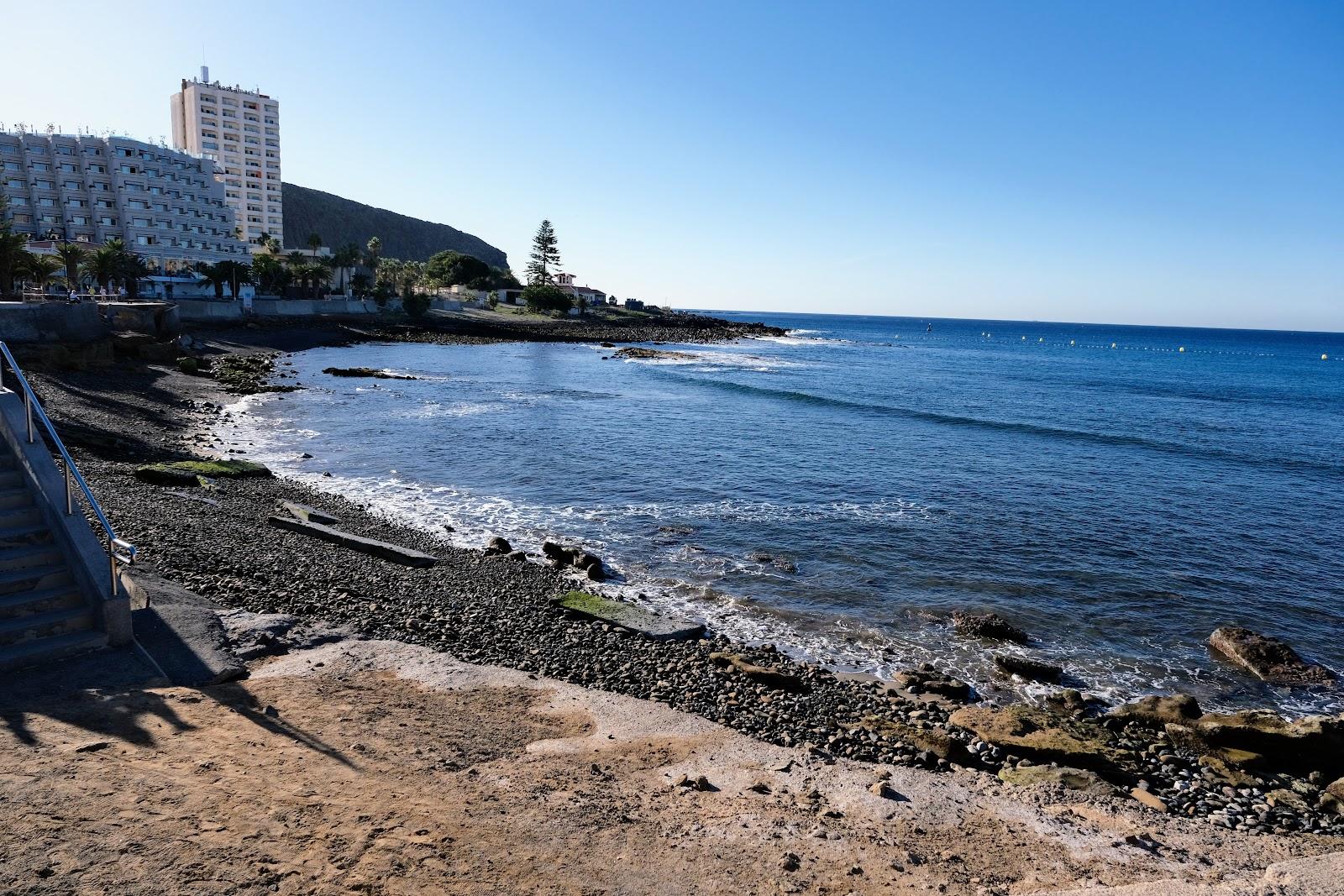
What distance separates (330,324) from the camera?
82938mm

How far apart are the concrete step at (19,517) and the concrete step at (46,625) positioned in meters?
1.42

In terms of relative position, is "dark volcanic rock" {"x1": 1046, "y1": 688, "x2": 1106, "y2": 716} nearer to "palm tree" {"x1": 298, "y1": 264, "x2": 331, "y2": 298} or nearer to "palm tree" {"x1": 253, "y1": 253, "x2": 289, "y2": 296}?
"palm tree" {"x1": 253, "y1": 253, "x2": 289, "y2": 296}

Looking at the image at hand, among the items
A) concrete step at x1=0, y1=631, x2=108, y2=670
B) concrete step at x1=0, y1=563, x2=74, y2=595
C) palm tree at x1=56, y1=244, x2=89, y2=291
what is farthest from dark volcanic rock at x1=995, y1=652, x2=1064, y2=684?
palm tree at x1=56, y1=244, x2=89, y2=291

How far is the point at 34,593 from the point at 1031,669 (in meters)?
14.0

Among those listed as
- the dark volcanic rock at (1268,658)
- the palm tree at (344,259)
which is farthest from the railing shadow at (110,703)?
the palm tree at (344,259)

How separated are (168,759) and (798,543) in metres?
14.5

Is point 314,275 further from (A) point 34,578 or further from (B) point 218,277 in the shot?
(A) point 34,578

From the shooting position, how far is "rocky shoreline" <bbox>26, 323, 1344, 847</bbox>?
9.65 metres

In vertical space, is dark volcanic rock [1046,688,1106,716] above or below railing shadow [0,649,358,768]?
below

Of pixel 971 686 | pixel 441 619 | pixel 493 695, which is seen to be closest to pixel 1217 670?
pixel 971 686

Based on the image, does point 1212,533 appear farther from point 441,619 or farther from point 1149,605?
point 441,619

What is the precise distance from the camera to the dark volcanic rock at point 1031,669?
12802 mm

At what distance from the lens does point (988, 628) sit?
1434cm

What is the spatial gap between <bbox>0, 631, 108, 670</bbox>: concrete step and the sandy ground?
0.42 meters
